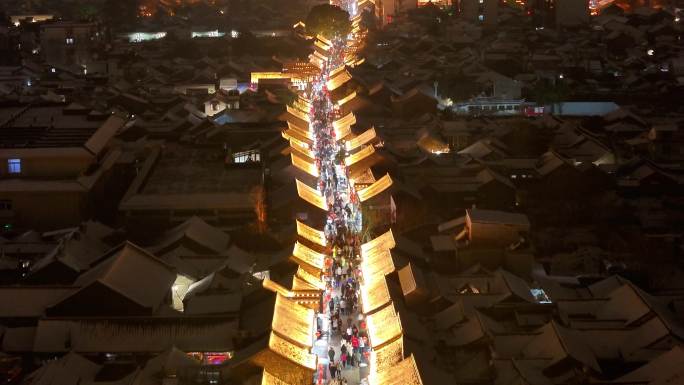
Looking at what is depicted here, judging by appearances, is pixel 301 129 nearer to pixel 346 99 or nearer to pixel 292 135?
pixel 292 135

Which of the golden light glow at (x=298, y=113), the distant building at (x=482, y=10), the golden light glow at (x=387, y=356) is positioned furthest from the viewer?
the distant building at (x=482, y=10)

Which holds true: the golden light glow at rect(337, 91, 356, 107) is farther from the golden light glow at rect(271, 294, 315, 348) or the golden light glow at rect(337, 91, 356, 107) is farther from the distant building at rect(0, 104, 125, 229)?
the golden light glow at rect(271, 294, 315, 348)

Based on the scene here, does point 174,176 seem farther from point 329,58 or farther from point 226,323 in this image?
point 329,58

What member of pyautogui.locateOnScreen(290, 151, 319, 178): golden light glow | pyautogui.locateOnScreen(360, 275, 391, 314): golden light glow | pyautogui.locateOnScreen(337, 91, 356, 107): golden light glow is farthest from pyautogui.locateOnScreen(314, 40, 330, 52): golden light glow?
pyautogui.locateOnScreen(360, 275, 391, 314): golden light glow

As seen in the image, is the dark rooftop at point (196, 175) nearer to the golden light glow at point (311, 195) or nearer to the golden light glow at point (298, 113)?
the golden light glow at point (311, 195)

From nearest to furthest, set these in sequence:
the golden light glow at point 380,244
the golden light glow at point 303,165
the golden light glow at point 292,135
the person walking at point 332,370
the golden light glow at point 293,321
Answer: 1. the golden light glow at point 293,321
2. the person walking at point 332,370
3. the golden light glow at point 380,244
4. the golden light glow at point 303,165
5. the golden light glow at point 292,135

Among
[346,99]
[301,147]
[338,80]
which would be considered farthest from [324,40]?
[301,147]

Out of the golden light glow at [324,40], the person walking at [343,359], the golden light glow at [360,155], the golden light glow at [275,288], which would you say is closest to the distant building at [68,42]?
the golden light glow at [324,40]
